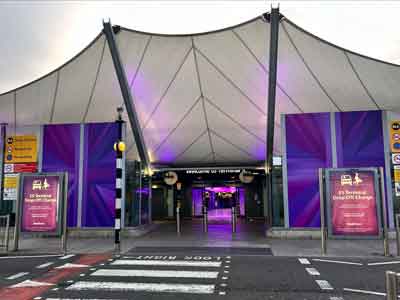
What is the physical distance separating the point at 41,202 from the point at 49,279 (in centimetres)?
426

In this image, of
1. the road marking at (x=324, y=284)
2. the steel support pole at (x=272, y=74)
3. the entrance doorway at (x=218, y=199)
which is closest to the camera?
the road marking at (x=324, y=284)

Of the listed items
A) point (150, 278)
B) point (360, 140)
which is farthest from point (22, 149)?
point (360, 140)

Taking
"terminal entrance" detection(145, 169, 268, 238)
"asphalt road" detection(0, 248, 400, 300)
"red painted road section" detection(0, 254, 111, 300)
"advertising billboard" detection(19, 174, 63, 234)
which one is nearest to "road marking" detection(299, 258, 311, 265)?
"asphalt road" detection(0, 248, 400, 300)

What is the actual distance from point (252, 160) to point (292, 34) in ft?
30.0

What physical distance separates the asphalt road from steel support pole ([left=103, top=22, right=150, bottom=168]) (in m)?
5.72

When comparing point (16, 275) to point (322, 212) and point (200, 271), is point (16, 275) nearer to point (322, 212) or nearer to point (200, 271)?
point (200, 271)

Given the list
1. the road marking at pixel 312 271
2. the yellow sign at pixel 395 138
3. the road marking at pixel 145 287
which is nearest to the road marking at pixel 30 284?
the road marking at pixel 145 287

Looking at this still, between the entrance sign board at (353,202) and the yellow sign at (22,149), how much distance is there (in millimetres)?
11861

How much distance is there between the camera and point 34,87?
11906mm

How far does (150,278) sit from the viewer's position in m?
6.98

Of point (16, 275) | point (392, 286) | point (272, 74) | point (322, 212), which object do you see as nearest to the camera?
point (392, 286)

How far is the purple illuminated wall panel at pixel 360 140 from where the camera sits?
42.0 feet

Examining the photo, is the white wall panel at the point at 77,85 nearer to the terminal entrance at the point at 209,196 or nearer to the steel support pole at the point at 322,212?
the steel support pole at the point at 322,212

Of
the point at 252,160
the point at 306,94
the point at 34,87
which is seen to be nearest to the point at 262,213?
the point at 252,160
